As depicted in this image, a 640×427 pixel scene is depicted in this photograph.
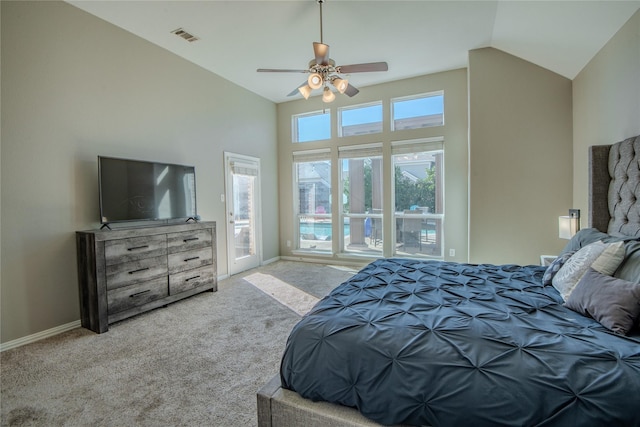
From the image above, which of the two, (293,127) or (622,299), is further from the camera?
(293,127)

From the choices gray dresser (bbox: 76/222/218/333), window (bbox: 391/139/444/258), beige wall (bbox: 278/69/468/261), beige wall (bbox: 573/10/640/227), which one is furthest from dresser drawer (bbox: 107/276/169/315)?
beige wall (bbox: 573/10/640/227)

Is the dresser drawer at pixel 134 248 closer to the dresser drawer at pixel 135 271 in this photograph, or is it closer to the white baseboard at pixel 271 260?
the dresser drawer at pixel 135 271

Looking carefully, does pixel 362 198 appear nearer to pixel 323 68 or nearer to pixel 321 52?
pixel 323 68

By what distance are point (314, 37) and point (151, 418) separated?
4074mm

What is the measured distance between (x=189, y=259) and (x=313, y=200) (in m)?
2.93

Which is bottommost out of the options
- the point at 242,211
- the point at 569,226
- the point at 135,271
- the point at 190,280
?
the point at 190,280

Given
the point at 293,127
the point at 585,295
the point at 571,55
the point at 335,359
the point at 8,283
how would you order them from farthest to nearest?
the point at 293,127
the point at 571,55
the point at 8,283
the point at 585,295
the point at 335,359

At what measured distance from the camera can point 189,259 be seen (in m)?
3.74

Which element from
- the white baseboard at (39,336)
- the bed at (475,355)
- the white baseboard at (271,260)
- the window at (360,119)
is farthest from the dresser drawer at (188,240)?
the window at (360,119)

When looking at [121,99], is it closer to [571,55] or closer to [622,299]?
[622,299]

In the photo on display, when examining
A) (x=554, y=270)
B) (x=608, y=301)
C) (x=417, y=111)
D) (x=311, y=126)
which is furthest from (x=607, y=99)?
(x=311, y=126)

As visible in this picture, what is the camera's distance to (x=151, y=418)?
1.70 m

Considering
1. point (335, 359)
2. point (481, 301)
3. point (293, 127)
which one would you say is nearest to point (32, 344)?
point (335, 359)

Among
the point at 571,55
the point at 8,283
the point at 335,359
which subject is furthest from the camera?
the point at 571,55
